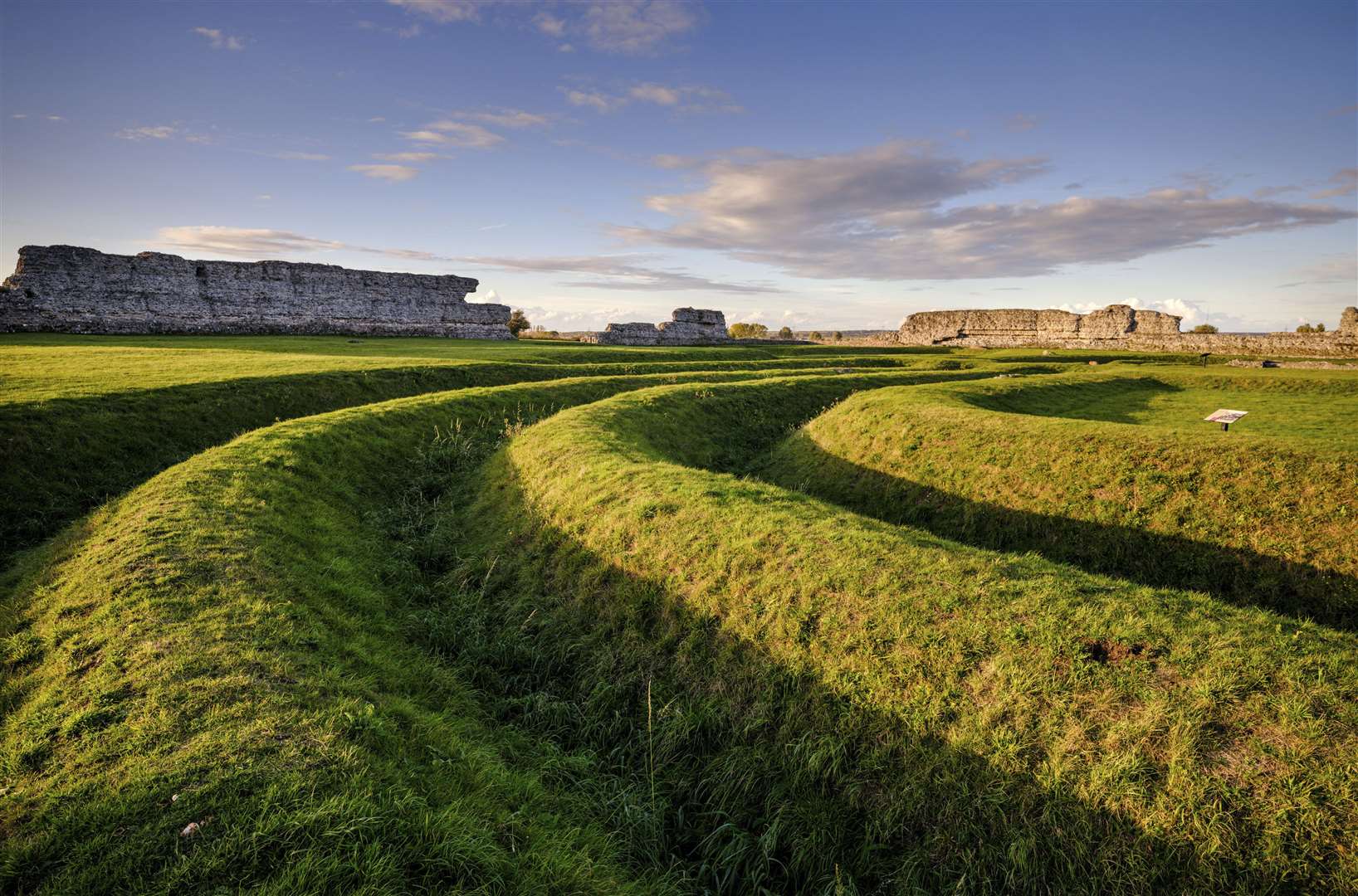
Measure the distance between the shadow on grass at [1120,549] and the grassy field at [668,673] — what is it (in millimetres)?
73

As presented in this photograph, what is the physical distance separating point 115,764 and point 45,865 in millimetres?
1038

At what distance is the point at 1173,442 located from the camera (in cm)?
1405

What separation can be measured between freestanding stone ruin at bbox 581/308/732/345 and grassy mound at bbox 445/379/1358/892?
58.3 meters

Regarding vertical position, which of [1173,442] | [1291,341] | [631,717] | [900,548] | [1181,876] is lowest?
[631,717]

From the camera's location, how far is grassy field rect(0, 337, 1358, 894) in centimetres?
476

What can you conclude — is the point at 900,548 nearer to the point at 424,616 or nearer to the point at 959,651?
the point at 959,651

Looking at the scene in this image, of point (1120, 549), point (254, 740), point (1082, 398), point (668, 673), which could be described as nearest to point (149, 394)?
point (254, 740)

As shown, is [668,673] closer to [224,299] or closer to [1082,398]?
[1082,398]

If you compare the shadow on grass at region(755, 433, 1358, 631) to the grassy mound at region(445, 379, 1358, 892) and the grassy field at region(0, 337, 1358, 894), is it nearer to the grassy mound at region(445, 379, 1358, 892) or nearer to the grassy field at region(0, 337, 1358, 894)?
the grassy field at region(0, 337, 1358, 894)

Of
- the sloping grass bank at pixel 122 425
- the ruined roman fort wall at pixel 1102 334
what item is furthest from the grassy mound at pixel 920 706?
the ruined roman fort wall at pixel 1102 334

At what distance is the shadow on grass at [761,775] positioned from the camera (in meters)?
5.19

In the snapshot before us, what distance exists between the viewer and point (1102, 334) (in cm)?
6675

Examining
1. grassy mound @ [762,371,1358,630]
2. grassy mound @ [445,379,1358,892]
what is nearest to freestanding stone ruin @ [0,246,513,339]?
grassy mound @ [762,371,1358,630]

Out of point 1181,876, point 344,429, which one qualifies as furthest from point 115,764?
point 344,429
